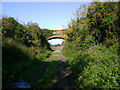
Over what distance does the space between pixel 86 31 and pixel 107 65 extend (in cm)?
516

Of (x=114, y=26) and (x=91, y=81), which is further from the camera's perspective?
(x=114, y=26)

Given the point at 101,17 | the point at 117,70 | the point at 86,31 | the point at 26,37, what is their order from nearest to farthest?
the point at 117,70 < the point at 101,17 < the point at 86,31 < the point at 26,37

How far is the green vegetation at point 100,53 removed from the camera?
4438 mm

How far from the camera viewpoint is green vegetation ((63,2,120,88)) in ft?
14.6

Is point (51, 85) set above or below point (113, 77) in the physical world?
below

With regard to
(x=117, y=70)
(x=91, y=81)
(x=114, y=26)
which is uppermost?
(x=114, y=26)

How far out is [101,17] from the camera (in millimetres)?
7672

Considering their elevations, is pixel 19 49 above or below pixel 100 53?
above

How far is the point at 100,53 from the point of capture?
6.08 metres

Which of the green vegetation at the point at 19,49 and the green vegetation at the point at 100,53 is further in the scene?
the green vegetation at the point at 19,49

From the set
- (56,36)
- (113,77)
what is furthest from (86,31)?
(56,36)

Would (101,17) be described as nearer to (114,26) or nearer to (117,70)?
(114,26)

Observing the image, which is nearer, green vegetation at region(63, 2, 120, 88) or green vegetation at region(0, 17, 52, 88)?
green vegetation at region(63, 2, 120, 88)

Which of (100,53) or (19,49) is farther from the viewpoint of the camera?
(19,49)
